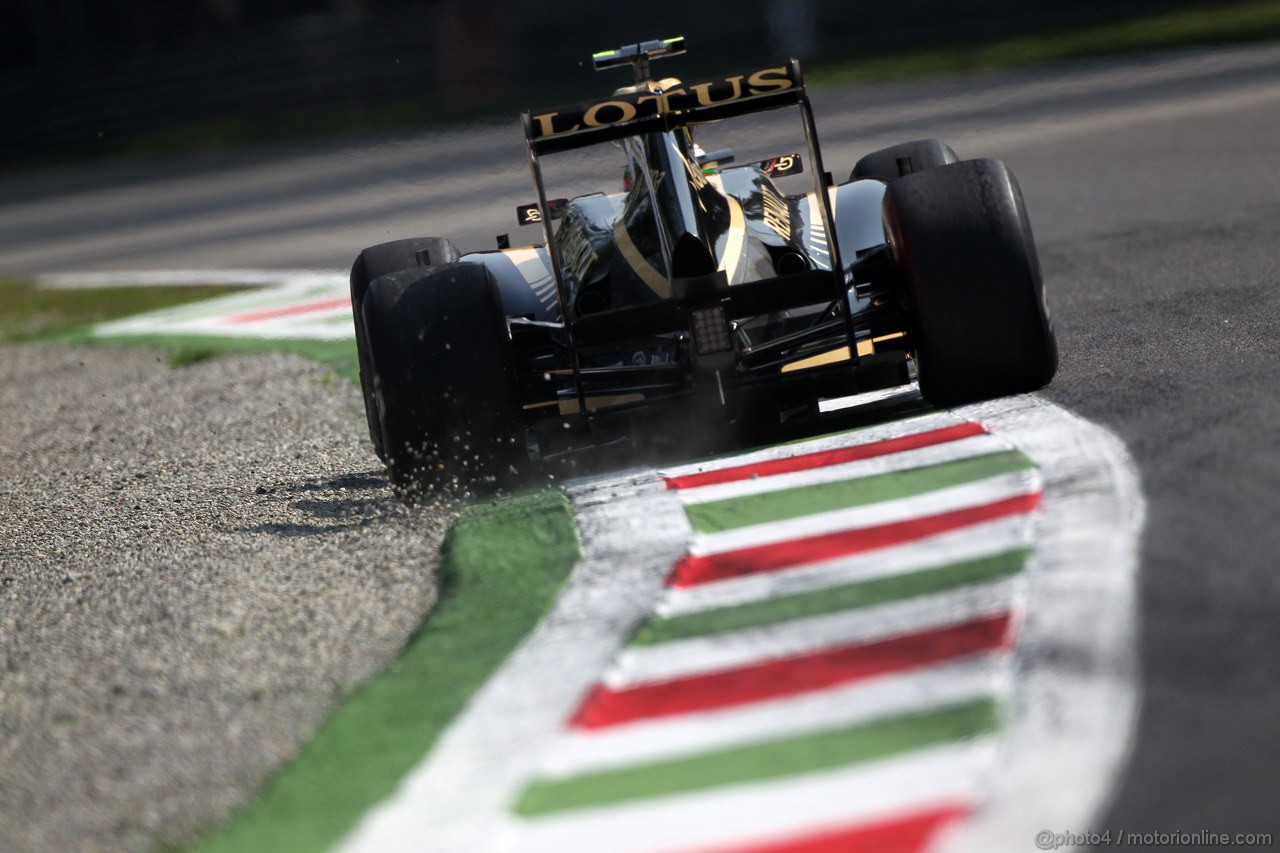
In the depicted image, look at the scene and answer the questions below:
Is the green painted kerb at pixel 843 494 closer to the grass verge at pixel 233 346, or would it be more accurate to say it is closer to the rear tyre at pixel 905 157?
the rear tyre at pixel 905 157

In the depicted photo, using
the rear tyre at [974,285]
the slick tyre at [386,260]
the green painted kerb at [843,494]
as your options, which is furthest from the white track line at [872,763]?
the slick tyre at [386,260]

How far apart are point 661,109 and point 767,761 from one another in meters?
3.25

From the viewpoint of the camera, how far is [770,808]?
2867 mm

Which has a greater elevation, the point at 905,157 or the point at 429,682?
the point at 905,157

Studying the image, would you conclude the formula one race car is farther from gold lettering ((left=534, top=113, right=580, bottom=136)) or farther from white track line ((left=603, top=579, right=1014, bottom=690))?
white track line ((left=603, top=579, right=1014, bottom=690))

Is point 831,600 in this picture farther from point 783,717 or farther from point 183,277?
point 183,277

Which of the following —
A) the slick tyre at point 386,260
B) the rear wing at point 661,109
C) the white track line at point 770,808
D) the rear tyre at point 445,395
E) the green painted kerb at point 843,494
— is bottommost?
the white track line at point 770,808

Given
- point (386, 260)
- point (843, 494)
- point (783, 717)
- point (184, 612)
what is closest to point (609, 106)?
point (386, 260)

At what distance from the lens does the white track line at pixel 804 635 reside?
3.53 metres

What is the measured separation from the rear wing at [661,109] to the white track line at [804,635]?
251 cm

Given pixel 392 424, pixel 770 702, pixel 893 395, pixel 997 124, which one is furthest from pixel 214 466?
pixel 997 124

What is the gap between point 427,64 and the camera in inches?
848

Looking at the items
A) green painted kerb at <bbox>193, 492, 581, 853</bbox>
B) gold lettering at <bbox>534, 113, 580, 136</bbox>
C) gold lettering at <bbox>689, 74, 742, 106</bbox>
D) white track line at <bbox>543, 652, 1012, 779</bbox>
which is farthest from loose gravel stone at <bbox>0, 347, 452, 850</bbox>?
gold lettering at <bbox>689, 74, 742, 106</bbox>

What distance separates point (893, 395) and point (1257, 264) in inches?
105
